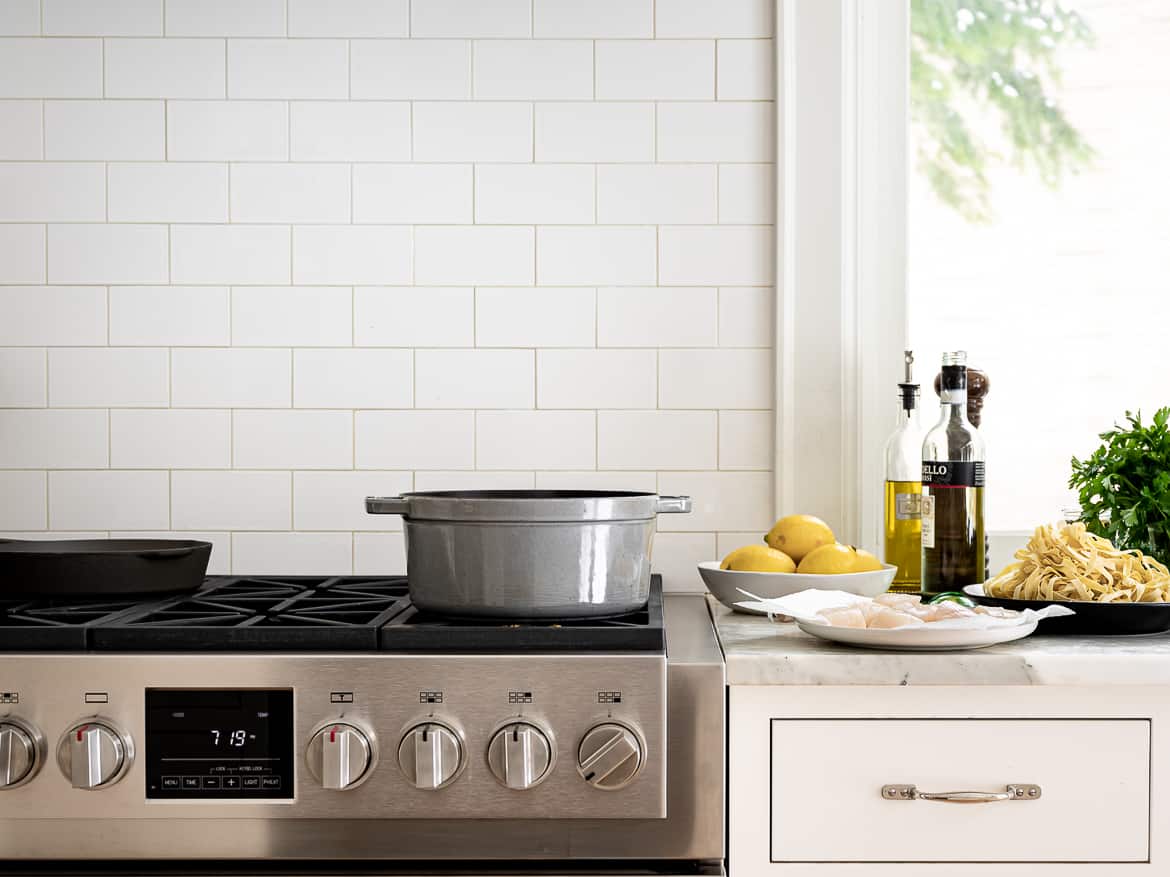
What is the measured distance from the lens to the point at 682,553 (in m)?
1.88

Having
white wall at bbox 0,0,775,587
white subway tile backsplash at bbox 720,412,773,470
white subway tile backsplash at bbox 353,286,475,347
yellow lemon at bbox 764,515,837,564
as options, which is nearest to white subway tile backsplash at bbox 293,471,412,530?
white wall at bbox 0,0,775,587

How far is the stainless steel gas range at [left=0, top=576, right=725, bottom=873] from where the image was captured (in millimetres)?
1186

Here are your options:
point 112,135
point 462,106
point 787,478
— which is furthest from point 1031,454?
point 112,135

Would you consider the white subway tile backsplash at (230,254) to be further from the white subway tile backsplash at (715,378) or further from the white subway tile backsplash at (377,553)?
the white subway tile backsplash at (715,378)

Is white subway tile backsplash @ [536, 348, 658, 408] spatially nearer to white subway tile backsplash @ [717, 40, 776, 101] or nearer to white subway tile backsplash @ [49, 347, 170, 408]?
white subway tile backsplash @ [717, 40, 776, 101]

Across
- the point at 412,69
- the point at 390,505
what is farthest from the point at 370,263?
the point at 390,505

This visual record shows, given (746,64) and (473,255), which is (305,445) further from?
(746,64)

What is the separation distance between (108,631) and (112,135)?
1.03 m

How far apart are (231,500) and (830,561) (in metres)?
1.03

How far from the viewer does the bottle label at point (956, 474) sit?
155 centimetres

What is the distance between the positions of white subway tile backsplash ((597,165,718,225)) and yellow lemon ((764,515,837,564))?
22.7 inches

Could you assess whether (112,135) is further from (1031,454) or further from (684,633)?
(1031,454)

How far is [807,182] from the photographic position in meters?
1.86

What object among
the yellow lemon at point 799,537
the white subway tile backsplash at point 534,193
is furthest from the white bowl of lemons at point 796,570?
the white subway tile backsplash at point 534,193
